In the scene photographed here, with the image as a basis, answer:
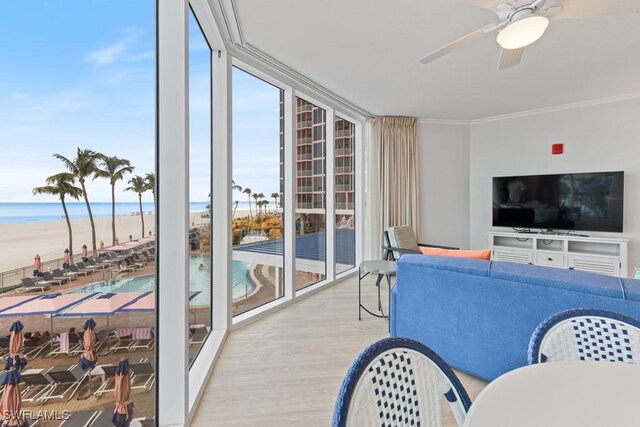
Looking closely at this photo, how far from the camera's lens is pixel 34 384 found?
82 cm

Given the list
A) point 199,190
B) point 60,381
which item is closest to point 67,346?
point 60,381

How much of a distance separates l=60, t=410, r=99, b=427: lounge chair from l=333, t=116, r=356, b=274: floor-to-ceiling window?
127 inches

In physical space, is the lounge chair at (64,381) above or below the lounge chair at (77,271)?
below

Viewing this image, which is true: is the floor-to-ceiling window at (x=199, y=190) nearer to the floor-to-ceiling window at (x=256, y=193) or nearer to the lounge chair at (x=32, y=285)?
the floor-to-ceiling window at (x=256, y=193)

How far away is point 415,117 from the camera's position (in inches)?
185

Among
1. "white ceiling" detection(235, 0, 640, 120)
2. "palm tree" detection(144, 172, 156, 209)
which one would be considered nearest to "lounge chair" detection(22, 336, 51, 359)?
"palm tree" detection(144, 172, 156, 209)

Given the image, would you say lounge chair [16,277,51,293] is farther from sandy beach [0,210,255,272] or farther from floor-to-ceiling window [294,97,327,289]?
floor-to-ceiling window [294,97,327,289]

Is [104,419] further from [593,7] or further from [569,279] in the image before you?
[593,7]

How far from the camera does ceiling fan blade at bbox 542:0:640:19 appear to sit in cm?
154

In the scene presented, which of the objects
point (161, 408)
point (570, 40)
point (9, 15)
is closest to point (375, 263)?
point (161, 408)

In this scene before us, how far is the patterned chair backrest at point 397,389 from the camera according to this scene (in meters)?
0.67

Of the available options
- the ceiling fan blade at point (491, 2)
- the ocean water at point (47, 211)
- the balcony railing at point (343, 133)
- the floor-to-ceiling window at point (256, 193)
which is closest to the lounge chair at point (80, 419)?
the ocean water at point (47, 211)

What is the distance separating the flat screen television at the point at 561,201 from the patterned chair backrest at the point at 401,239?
155cm

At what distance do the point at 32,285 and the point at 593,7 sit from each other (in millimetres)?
2713
